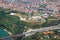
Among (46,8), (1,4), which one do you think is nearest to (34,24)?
(46,8)

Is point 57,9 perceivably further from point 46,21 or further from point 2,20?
point 2,20

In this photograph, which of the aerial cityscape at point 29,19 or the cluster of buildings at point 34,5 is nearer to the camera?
the aerial cityscape at point 29,19

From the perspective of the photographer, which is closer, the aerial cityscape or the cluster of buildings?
the aerial cityscape

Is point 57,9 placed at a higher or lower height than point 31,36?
higher

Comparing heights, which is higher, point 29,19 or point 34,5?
point 34,5

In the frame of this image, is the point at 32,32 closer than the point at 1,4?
Yes

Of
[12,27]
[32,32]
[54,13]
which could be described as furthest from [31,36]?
[54,13]
